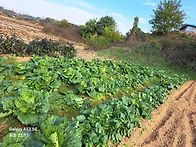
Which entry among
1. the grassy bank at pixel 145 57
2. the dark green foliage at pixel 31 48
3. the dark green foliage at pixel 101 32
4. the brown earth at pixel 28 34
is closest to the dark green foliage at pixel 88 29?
the dark green foliage at pixel 101 32

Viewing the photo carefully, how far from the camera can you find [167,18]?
3297cm

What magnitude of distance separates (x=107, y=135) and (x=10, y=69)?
328 centimetres

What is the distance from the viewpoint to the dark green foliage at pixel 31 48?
12.1m

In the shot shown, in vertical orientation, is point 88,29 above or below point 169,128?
below

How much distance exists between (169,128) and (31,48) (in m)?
7.23

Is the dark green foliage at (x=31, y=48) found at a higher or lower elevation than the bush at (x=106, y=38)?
higher

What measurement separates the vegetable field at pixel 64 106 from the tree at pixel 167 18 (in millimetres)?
23253

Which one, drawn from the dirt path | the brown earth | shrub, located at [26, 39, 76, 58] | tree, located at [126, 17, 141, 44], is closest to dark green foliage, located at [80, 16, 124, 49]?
tree, located at [126, 17, 141, 44]

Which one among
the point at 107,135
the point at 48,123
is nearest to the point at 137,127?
the point at 107,135

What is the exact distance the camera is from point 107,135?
610 cm

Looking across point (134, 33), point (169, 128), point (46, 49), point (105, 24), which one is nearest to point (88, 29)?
point (105, 24)

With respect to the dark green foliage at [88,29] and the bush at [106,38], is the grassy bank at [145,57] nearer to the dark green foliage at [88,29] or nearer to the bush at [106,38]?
the bush at [106,38]

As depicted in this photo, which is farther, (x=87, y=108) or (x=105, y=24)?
(x=105, y=24)

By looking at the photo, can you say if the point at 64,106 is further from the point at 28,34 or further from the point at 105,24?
the point at 105,24
